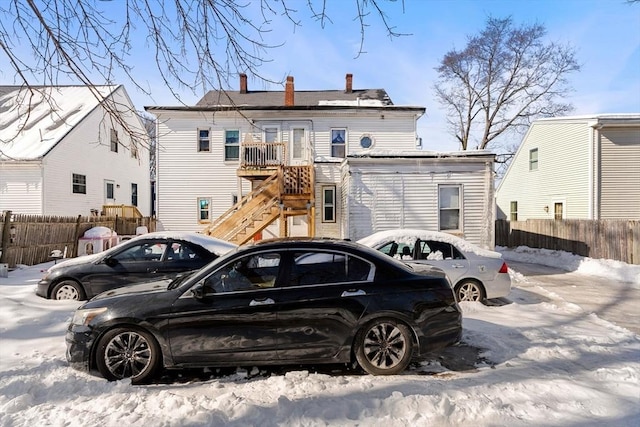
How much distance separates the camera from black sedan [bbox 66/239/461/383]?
12.4ft

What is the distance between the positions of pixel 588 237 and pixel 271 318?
14.3 meters

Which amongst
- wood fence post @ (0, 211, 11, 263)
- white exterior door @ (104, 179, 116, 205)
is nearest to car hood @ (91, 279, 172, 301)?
wood fence post @ (0, 211, 11, 263)

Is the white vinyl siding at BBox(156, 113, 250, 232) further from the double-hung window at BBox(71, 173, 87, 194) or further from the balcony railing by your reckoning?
the double-hung window at BBox(71, 173, 87, 194)

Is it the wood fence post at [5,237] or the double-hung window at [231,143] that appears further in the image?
the double-hung window at [231,143]

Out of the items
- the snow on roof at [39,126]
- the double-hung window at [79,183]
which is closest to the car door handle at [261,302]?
the snow on roof at [39,126]

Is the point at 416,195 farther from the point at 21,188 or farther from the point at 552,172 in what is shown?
the point at 21,188

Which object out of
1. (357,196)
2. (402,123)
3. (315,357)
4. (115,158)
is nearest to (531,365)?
(315,357)

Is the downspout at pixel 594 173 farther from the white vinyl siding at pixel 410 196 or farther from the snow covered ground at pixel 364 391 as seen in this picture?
the snow covered ground at pixel 364 391

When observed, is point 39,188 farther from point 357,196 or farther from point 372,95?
point 372,95

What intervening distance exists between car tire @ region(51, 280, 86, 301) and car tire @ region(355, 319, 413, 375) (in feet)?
18.7

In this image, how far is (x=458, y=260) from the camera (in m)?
7.29

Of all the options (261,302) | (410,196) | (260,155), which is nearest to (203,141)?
(260,155)

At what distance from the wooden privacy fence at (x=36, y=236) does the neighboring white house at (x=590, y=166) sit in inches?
841

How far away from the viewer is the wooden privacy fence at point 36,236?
412 inches
